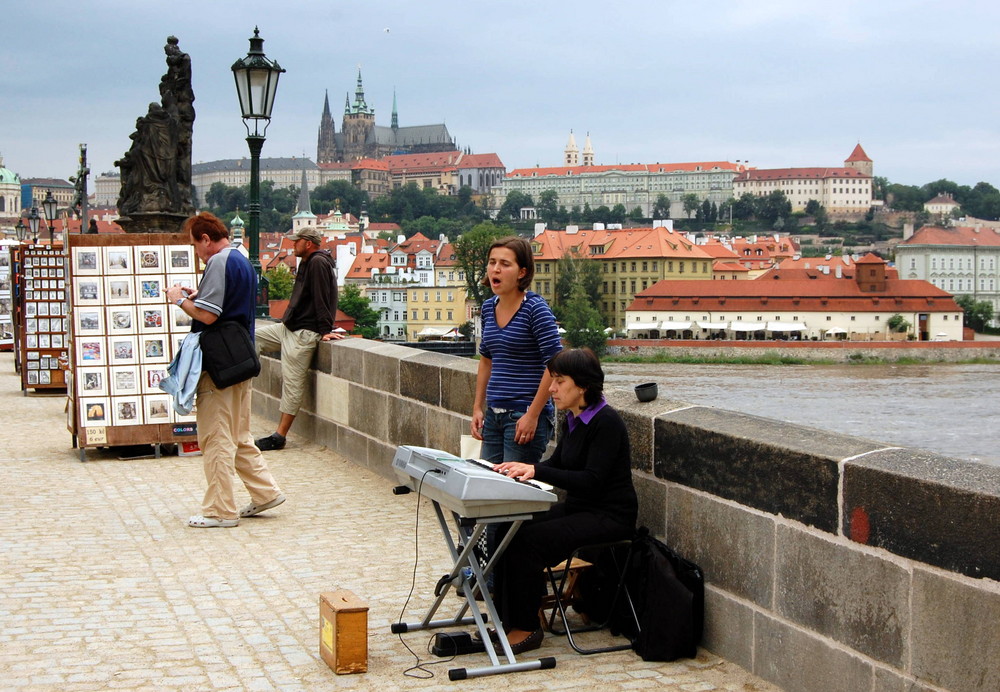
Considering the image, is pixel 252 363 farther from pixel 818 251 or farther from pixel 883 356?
pixel 818 251

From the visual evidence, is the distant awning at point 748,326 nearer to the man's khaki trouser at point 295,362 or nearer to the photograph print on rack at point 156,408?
the man's khaki trouser at point 295,362

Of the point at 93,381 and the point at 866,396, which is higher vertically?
the point at 93,381

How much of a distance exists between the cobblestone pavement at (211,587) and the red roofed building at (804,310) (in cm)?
8801

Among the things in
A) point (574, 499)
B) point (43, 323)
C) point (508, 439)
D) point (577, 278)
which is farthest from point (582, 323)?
point (574, 499)

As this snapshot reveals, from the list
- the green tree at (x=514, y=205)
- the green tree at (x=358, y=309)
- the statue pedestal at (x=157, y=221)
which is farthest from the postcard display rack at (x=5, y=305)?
the green tree at (x=514, y=205)

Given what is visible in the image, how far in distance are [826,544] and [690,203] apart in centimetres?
18259

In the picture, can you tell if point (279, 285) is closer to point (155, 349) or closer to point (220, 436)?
point (155, 349)

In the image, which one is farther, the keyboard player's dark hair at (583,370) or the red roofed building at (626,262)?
the red roofed building at (626,262)

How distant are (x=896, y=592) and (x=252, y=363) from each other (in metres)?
3.83

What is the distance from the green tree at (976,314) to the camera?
101 metres

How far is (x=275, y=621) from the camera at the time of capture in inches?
188

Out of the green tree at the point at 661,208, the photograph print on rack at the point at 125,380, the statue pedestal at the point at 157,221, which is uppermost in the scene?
the green tree at the point at 661,208

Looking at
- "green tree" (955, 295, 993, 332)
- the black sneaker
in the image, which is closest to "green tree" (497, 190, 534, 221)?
"green tree" (955, 295, 993, 332)

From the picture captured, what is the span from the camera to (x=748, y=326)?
3691 inches
